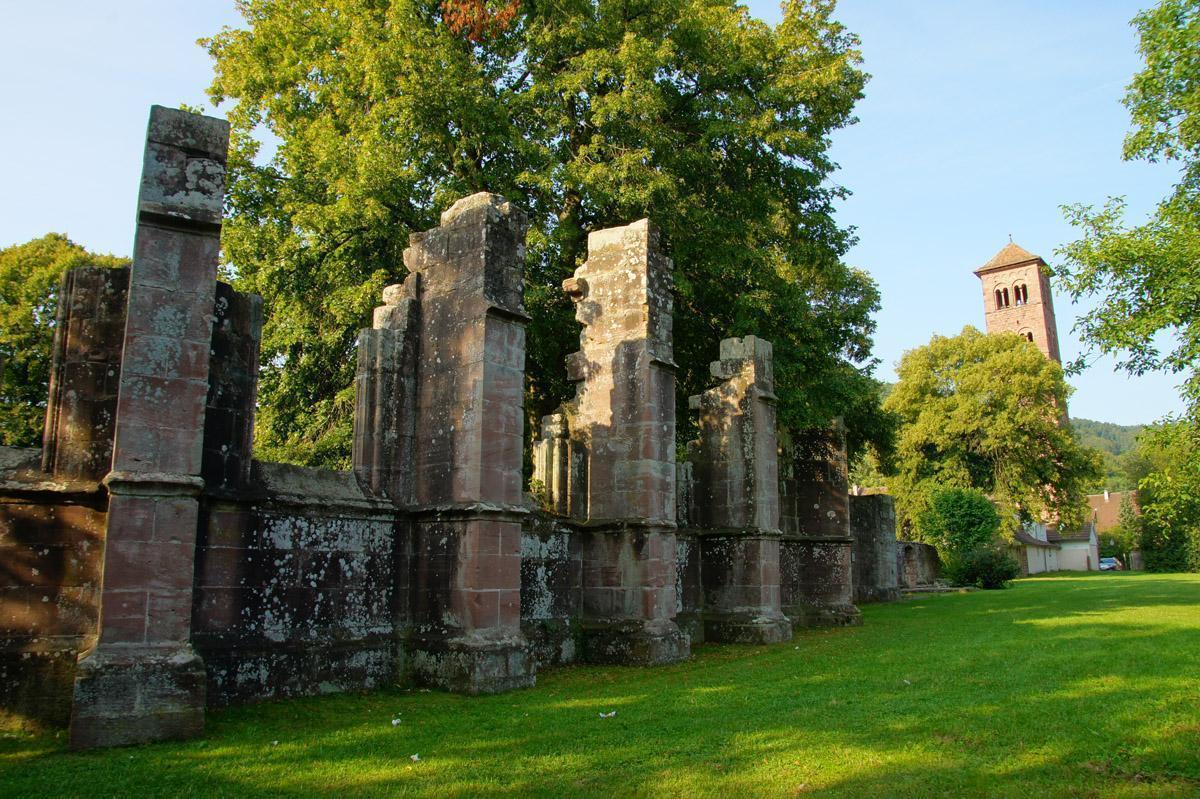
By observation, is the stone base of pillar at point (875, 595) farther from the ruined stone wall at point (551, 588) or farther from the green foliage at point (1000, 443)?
the green foliage at point (1000, 443)

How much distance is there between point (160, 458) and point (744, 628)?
986cm

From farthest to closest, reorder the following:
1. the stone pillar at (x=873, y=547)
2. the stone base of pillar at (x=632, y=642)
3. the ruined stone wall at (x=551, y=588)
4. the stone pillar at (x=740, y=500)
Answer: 1. the stone pillar at (x=873, y=547)
2. the stone pillar at (x=740, y=500)
3. the stone base of pillar at (x=632, y=642)
4. the ruined stone wall at (x=551, y=588)

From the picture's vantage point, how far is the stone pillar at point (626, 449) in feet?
38.4

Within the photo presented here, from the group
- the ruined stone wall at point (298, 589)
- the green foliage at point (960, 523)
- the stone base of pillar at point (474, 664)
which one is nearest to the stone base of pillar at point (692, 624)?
the stone base of pillar at point (474, 664)

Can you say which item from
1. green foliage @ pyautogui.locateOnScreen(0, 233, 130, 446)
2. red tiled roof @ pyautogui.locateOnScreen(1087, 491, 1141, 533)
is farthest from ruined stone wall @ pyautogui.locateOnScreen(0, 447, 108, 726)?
red tiled roof @ pyautogui.locateOnScreen(1087, 491, 1141, 533)

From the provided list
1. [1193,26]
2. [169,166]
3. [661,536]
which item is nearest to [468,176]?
[661,536]

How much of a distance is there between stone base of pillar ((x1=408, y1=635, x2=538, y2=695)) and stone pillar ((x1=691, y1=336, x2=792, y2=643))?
19.3 feet

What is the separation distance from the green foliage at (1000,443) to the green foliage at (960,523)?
5350 millimetres

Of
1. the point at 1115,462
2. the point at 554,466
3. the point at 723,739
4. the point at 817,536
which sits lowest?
the point at 723,739

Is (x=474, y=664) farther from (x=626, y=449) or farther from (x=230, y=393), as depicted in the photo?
(x=626, y=449)

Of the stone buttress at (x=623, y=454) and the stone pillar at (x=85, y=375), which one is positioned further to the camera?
the stone buttress at (x=623, y=454)

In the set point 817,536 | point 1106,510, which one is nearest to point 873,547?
point 817,536

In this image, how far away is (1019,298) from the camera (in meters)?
78.1

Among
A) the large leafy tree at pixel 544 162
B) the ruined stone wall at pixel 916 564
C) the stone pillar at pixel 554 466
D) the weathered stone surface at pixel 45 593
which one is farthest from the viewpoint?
the ruined stone wall at pixel 916 564
